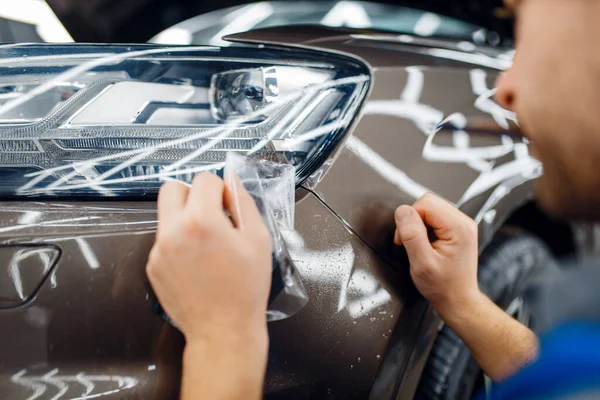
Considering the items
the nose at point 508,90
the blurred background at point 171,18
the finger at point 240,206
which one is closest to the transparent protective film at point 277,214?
the finger at point 240,206

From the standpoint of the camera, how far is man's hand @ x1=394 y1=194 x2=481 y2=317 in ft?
2.88

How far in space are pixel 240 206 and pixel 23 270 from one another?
0.34 metres

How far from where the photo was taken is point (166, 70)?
992 mm

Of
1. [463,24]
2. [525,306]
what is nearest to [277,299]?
[525,306]

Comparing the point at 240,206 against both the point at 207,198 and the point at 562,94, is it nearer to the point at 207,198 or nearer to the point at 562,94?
the point at 207,198

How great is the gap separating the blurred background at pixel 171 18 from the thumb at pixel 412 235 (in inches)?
23.5

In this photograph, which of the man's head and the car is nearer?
the man's head

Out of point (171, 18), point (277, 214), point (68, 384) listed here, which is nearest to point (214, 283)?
point (277, 214)

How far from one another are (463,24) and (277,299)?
1.33m

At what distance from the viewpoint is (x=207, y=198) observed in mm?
668

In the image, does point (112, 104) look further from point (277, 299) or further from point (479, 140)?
point (479, 140)

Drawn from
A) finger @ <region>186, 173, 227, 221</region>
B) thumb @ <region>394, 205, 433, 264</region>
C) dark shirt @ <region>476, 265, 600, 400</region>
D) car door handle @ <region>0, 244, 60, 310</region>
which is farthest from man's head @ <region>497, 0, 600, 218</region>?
car door handle @ <region>0, 244, 60, 310</region>

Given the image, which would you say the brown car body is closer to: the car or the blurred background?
the car

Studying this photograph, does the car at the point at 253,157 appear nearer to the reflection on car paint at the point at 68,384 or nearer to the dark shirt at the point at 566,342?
the reflection on car paint at the point at 68,384
